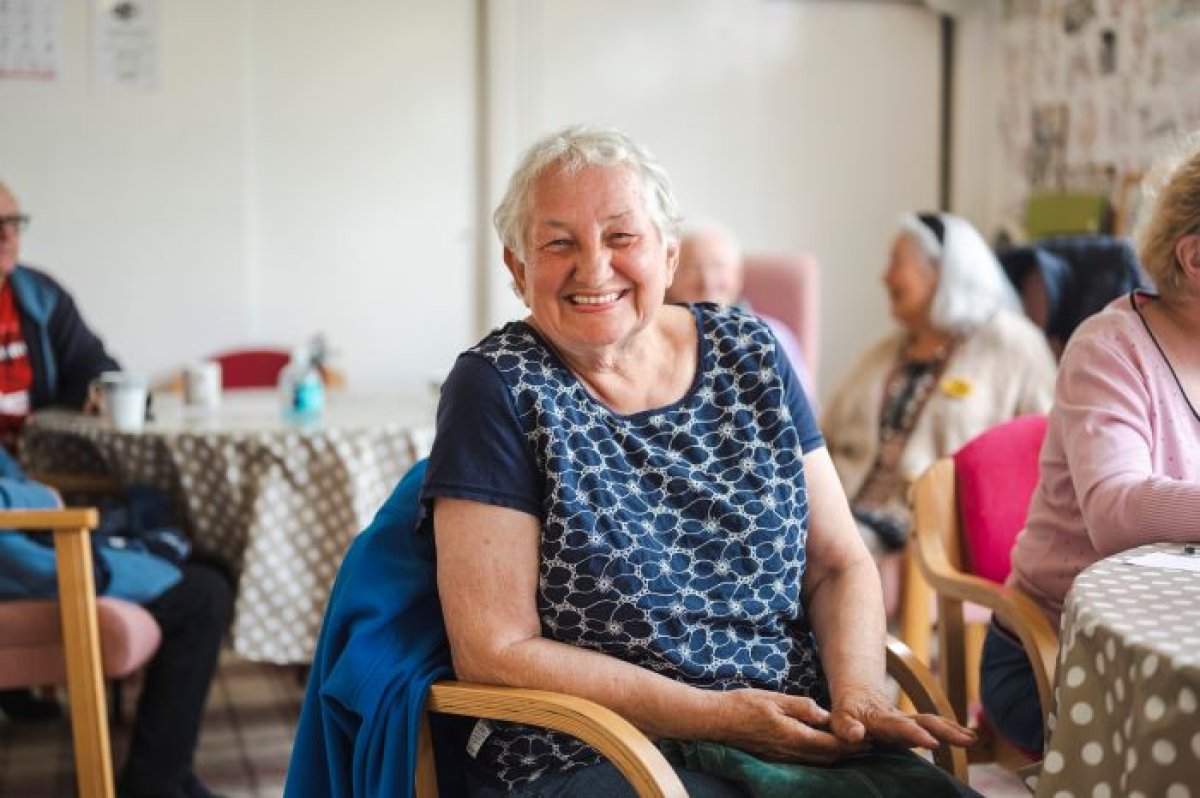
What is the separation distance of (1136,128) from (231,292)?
113 inches

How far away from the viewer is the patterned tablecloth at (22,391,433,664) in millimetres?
2883

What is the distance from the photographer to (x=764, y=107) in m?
5.13

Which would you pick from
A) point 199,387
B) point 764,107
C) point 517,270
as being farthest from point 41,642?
point 764,107

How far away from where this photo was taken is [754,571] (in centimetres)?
158

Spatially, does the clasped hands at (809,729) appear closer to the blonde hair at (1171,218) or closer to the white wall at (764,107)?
the blonde hair at (1171,218)

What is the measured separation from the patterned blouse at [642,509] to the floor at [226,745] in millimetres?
1510

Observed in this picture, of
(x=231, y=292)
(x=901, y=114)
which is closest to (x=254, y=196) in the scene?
(x=231, y=292)

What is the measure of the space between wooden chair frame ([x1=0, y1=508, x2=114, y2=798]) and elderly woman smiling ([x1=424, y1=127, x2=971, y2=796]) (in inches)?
41.3

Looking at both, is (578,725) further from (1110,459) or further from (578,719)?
(1110,459)

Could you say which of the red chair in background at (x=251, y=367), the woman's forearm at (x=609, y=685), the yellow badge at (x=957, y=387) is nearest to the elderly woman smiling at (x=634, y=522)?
the woman's forearm at (x=609, y=685)

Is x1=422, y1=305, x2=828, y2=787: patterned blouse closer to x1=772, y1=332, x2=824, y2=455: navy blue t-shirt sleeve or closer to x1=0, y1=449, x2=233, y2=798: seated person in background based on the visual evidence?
x1=772, y1=332, x2=824, y2=455: navy blue t-shirt sleeve

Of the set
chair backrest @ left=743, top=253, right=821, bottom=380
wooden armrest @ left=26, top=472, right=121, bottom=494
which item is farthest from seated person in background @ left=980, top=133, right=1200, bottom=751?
chair backrest @ left=743, top=253, right=821, bottom=380

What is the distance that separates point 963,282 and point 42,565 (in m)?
2.22

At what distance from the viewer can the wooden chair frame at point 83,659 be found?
7.54ft
